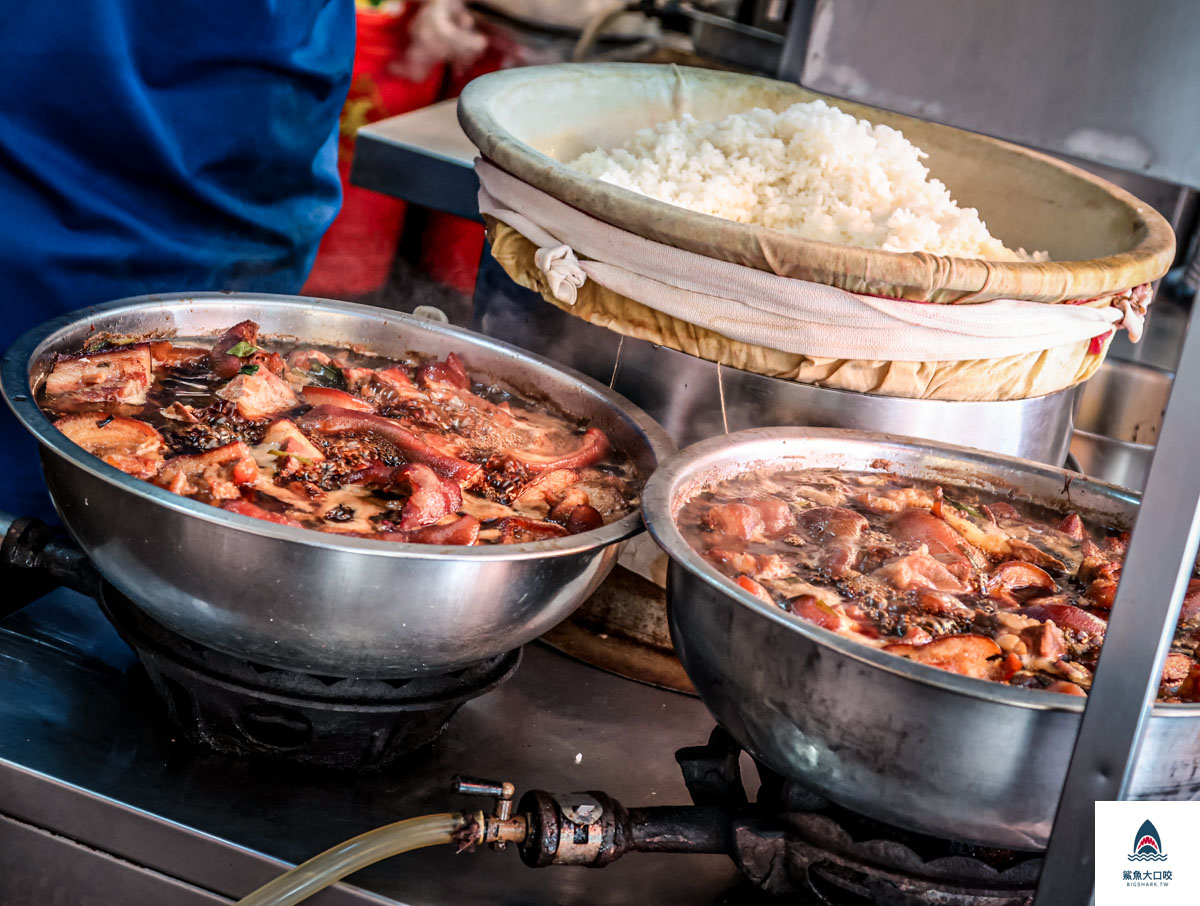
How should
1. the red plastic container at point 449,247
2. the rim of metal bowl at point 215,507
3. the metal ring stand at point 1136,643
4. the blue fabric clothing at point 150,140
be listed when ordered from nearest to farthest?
1. the metal ring stand at point 1136,643
2. the rim of metal bowl at point 215,507
3. the blue fabric clothing at point 150,140
4. the red plastic container at point 449,247

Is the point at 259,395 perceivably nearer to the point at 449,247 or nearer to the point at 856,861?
the point at 856,861

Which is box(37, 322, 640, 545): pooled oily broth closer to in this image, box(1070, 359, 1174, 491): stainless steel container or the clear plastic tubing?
the clear plastic tubing

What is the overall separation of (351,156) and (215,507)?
4202 mm

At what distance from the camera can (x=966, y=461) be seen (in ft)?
6.13

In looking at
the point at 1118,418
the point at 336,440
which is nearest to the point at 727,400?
the point at 336,440

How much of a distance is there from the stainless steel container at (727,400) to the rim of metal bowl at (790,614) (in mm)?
203

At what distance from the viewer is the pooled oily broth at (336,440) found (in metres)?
1.59

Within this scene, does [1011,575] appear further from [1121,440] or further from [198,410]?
[1121,440]

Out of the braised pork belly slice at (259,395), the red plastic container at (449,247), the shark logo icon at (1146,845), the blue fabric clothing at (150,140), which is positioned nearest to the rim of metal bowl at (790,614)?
the shark logo icon at (1146,845)

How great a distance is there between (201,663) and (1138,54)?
1357 millimetres

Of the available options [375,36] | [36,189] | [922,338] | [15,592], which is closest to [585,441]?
[922,338]

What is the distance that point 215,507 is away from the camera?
4.59 ft

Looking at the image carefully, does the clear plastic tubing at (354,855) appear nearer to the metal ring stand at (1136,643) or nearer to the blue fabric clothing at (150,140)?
the metal ring stand at (1136,643)

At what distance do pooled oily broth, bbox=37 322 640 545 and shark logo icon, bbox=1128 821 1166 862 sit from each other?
836mm
